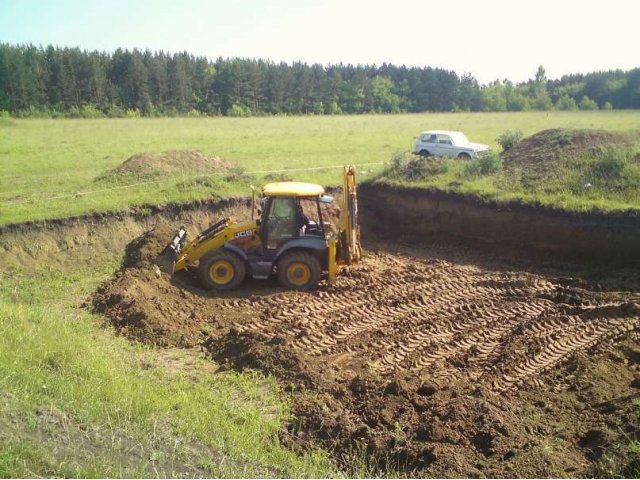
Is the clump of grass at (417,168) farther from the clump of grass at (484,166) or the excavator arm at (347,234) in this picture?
the excavator arm at (347,234)

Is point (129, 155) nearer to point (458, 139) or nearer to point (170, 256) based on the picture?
point (458, 139)

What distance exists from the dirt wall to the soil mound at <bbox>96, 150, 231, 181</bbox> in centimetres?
543

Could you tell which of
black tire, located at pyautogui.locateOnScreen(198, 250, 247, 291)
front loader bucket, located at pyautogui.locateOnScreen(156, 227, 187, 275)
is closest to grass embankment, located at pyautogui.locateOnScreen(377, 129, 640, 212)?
black tire, located at pyautogui.locateOnScreen(198, 250, 247, 291)

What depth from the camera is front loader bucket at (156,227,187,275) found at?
12.4 metres

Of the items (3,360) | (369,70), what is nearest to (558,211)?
(3,360)

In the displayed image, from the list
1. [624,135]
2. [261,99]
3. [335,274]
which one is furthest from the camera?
[261,99]

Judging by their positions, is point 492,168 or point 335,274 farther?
point 492,168

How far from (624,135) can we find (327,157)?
12.0 m

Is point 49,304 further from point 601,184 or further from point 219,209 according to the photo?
point 601,184

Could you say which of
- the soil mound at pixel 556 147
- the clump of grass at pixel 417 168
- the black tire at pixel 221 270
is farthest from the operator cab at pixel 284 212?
the soil mound at pixel 556 147

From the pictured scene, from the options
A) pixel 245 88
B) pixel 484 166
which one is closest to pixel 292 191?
pixel 484 166

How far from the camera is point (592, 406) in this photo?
24.6ft

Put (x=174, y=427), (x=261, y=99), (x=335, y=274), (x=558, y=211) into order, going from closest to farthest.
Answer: (x=174, y=427), (x=335, y=274), (x=558, y=211), (x=261, y=99)

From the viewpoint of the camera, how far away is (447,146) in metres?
25.2
